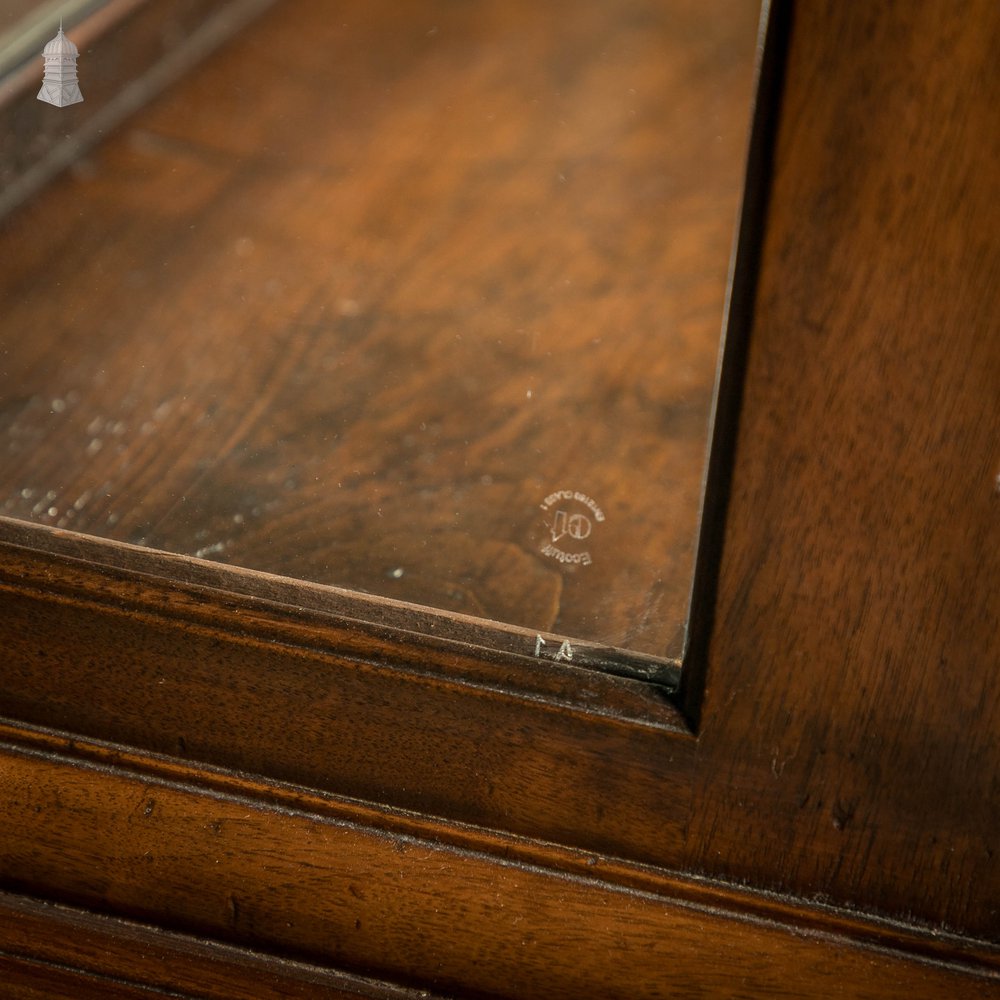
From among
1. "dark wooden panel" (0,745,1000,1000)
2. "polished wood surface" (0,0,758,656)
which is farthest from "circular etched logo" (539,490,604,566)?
"dark wooden panel" (0,745,1000,1000)

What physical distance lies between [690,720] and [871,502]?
0.13 m

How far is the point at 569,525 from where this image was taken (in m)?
0.48

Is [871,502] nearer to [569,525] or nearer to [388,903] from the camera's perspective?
[569,525]

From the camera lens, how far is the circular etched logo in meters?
0.47

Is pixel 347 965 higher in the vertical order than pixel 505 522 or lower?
lower

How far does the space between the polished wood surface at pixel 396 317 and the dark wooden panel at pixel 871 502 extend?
0.04 metres

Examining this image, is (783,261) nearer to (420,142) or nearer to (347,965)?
(420,142)

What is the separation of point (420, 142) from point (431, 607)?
0.25 metres

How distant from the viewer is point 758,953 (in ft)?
1.54

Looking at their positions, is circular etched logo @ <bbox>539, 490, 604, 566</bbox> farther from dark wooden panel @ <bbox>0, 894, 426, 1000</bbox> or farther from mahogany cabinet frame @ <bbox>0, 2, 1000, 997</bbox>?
dark wooden panel @ <bbox>0, 894, 426, 1000</bbox>

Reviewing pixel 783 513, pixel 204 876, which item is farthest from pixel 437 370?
pixel 204 876

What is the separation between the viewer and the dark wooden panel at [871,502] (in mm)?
364

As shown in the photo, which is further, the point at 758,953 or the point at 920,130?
the point at 758,953

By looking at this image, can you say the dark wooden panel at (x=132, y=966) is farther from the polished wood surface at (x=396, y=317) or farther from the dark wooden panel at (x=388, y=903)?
the polished wood surface at (x=396, y=317)
